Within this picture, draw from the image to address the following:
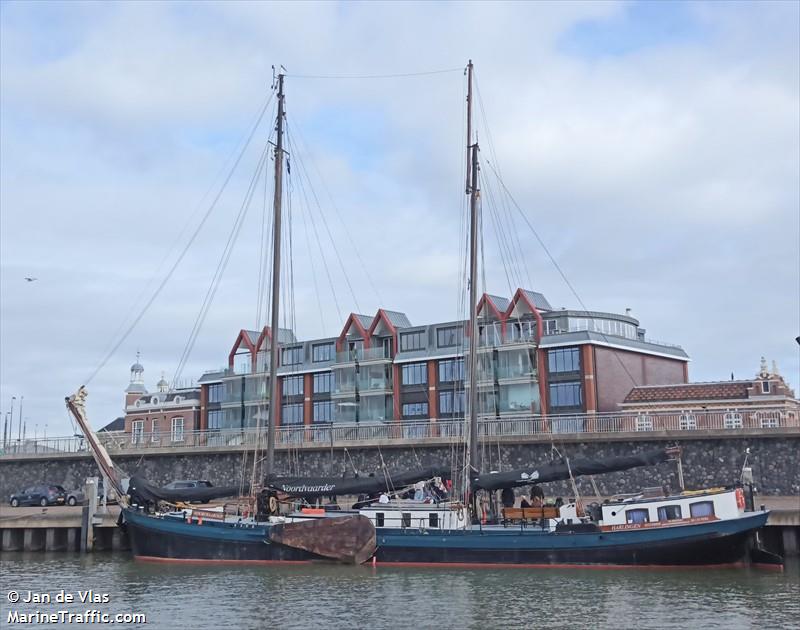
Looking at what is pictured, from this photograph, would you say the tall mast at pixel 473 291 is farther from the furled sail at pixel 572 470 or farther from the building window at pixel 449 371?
the building window at pixel 449 371

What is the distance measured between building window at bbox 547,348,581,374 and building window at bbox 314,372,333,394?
952 inches

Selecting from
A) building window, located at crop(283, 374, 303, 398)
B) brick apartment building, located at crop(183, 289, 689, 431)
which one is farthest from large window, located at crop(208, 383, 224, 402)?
building window, located at crop(283, 374, 303, 398)

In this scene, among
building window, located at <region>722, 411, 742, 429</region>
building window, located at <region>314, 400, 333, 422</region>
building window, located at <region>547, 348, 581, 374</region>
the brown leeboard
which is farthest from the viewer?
building window, located at <region>314, 400, 333, 422</region>

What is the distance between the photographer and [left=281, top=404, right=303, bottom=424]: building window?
291ft

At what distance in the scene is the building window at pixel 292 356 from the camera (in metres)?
91.0

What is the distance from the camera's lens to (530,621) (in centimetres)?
2539

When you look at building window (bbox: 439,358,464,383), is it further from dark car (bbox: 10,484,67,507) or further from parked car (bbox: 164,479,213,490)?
dark car (bbox: 10,484,67,507)

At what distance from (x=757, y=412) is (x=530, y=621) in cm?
2376

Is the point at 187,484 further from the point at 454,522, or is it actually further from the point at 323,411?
the point at 323,411

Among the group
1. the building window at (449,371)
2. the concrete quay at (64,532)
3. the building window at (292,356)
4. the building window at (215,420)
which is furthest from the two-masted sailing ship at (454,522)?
the building window at (215,420)

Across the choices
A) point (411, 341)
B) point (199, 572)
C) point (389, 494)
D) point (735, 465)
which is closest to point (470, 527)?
point (389, 494)

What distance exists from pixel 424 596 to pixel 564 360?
42.4 m

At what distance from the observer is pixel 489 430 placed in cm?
5116

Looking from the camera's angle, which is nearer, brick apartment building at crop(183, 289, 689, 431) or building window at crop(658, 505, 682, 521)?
building window at crop(658, 505, 682, 521)
